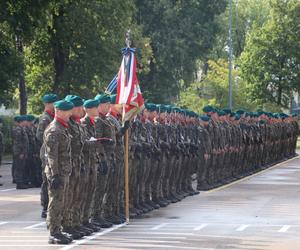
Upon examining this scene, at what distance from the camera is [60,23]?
38562 millimetres

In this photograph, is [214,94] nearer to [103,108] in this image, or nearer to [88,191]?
[103,108]

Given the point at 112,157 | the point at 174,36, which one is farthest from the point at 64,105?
the point at 174,36

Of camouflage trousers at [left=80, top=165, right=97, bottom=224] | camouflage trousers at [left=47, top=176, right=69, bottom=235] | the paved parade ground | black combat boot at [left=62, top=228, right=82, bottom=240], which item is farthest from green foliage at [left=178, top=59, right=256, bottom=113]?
camouflage trousers at [left=47, top=176, right=69, bottom=235]

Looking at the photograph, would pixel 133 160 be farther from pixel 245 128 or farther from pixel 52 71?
pixel 52 71

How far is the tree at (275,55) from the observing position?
60.7m

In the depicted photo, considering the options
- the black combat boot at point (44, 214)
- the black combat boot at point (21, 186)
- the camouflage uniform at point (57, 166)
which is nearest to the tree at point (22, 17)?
the black combat boot at point (21, 186)

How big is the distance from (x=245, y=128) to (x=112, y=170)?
1279cm

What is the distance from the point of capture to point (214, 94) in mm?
53969

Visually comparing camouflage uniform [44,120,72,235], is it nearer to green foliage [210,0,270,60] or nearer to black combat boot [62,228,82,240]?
black combat boot [62,228,82,240]

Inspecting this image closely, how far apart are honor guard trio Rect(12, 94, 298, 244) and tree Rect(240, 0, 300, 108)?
3455cm

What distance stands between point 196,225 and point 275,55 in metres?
49.3

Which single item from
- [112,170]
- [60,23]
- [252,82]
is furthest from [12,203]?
[252,82]

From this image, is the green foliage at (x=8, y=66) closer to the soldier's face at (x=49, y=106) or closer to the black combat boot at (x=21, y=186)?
the black combat boot at (x=21, y=186)

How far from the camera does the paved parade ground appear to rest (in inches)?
458
